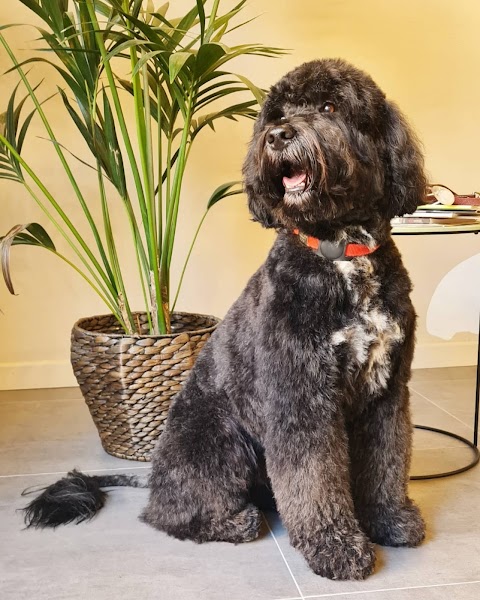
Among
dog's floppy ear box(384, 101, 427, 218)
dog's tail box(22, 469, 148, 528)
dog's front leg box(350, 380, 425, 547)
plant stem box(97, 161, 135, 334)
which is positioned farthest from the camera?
plant stem box(97, 161, 135, 334)

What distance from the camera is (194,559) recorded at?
178 centimetres

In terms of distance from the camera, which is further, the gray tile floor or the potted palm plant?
the potted palm plant

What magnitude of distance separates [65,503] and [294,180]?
41.5 inches

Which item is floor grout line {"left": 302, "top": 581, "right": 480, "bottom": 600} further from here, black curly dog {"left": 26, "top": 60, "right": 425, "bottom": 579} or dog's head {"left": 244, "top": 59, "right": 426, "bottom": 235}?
dog's head {"left": 244, "top": 59, "right": 426, "bottom": 235}

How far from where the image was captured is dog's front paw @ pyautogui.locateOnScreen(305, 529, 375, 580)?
5.38ft

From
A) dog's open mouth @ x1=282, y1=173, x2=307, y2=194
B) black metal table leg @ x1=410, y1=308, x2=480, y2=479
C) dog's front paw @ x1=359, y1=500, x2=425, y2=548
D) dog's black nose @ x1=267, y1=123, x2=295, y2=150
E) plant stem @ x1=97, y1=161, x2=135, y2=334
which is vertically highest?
dog's black nose @ x1=267, y1=123, x2=295, y2=150

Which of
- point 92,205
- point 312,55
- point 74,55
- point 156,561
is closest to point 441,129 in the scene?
point 312,55

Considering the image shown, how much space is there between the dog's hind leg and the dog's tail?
0.23 m

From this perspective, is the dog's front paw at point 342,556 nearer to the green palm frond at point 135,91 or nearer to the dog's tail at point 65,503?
the dog's tail at point 65,503

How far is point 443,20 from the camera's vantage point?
3.25 metres

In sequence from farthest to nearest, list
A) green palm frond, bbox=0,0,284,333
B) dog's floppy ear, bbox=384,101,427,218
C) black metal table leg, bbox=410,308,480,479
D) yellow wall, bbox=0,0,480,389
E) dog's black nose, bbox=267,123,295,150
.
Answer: yellow wall, bbox=0,0,480,389, black metal table leg, bbox=410,308,480,479, green palm frond, bbox=0,0,284,333, dog's floppy ear, bbox=384,101,427,218, dog's black nose, bbox=267,123,295,150

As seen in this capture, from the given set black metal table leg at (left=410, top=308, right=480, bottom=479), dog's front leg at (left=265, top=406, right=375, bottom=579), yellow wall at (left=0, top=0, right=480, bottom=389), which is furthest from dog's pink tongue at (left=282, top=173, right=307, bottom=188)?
yellow wall at (left=0, top=0, right=480, bottom=389)

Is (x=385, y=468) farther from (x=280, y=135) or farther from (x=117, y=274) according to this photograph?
(x=117, y=274)

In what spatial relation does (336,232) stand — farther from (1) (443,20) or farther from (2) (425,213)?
(1) (443,20)
